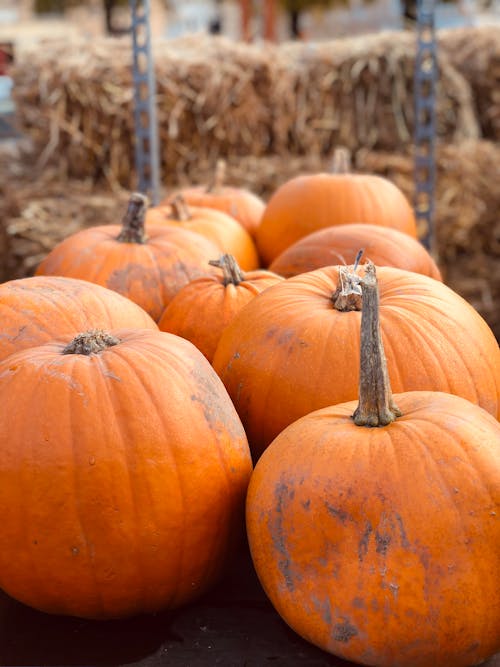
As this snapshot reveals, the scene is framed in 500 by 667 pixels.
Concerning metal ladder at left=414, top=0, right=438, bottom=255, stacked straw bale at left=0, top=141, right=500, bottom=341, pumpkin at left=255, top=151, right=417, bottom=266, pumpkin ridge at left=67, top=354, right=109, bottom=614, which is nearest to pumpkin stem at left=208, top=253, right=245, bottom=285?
pumpkin ridge at left=67, top=354, right=109, bottom=614

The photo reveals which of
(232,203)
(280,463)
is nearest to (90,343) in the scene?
(280,463)

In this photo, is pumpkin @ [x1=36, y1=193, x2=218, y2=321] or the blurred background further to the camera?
the blurred background

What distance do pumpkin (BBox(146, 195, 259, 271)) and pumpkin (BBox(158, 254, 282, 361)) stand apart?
72 cm

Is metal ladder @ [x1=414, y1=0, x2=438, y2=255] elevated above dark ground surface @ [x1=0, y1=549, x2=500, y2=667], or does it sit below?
above

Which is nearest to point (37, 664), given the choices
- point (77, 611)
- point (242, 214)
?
point (77, 611)

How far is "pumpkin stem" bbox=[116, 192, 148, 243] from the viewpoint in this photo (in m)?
2.50

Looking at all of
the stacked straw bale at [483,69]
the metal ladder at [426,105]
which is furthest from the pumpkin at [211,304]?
the stacked straw bale at [483,69]

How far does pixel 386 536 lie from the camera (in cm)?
127

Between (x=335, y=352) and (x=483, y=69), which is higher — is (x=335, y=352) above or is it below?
below

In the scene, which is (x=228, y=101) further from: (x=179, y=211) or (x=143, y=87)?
(x=179, y=211)

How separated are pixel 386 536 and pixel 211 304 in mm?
1020

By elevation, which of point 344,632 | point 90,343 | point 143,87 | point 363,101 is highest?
point 143,87

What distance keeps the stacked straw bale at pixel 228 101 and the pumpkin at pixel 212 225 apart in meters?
3.12

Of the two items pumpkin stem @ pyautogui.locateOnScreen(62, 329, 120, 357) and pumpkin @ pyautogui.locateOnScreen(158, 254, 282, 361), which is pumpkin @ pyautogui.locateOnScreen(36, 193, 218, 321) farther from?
pumpkin stem @ pyautogui.locateOnScreen(62, 329, 120, 357)
